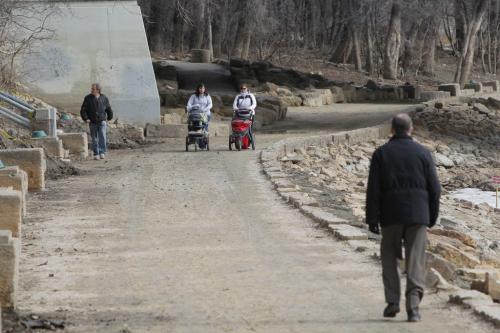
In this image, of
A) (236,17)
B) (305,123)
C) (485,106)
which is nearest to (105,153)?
(305,123)

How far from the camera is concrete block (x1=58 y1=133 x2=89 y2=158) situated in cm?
2472

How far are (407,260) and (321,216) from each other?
5.43m

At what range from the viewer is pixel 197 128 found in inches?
993

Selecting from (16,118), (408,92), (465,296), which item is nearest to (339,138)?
(16,118)

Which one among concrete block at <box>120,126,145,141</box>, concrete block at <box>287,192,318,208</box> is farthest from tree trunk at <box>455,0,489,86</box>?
concrete block at <box>287,192,318,208</box>

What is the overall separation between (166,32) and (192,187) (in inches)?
1917

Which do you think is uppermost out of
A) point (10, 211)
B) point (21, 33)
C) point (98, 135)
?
point (21, 33)

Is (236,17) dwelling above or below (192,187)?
above

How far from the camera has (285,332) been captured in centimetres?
891

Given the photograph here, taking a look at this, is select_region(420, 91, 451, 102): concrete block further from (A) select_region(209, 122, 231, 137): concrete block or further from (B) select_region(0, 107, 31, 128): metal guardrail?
(B) select_region(0, 107, 31, 128): metal guardrail

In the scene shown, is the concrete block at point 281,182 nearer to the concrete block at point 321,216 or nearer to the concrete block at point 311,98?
the concrete block at point 321,216

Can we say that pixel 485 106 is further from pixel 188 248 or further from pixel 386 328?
pixel 386 328

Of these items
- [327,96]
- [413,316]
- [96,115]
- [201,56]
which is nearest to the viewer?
[413,316]

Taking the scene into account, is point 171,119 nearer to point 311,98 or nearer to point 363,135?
point 363,135
